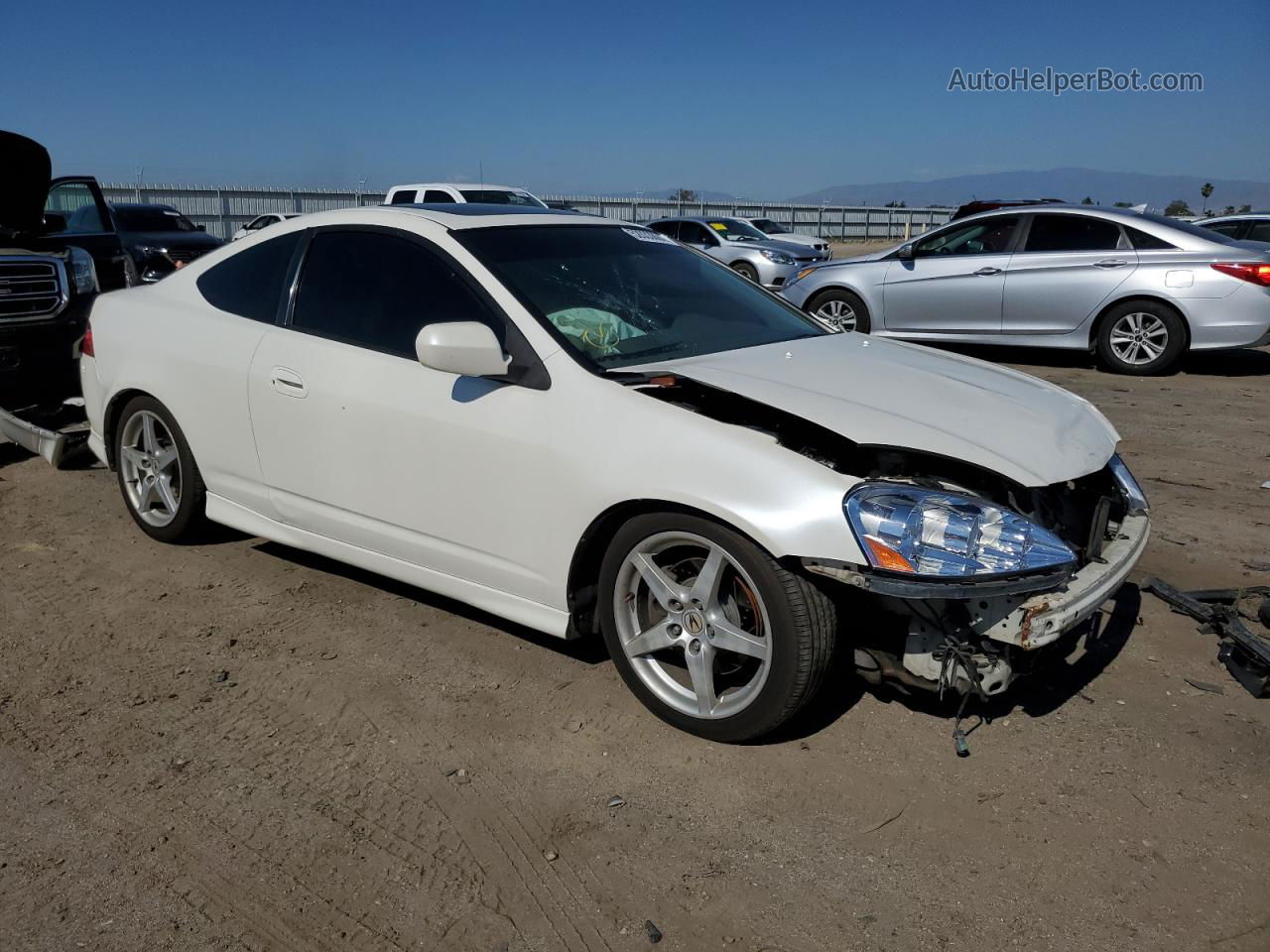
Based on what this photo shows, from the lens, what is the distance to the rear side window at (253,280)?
14.3 ft

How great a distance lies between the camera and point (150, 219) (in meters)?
17.4

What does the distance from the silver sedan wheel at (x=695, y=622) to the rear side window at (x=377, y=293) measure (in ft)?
3.34

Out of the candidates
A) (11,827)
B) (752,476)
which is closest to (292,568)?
(11,827)

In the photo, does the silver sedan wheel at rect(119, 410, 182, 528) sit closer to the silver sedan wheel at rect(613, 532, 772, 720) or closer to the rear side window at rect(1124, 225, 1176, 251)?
the silver sedan wheel at rect(613, 532, 772, 720)

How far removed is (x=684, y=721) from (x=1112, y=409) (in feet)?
20.5

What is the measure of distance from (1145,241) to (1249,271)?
0.91 m

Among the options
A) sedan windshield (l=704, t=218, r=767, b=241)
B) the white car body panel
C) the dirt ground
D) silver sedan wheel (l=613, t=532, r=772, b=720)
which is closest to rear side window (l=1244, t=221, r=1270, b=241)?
sedan windshield (l=704, t=218, r=767, b=241)

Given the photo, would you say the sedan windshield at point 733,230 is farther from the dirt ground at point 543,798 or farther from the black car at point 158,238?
the dirt ground at point 543,798

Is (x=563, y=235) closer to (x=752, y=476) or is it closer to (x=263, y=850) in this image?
(x=752, y=476)

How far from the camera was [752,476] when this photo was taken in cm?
297

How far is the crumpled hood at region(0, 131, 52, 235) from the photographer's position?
7262 millimetres

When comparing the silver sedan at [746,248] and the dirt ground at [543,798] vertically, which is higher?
the silver sedan at [746,248]

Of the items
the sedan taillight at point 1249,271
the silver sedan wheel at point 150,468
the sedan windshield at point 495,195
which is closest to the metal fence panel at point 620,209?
the sedan windshield at point 495,195

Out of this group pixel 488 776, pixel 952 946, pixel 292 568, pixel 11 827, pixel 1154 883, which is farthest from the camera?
pixel 292 568
